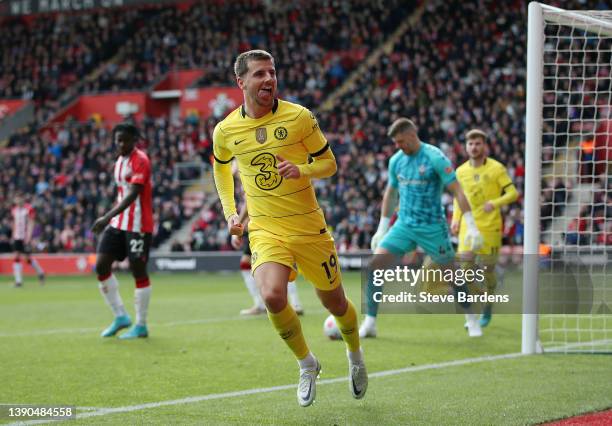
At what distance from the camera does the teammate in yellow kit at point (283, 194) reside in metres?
6.01

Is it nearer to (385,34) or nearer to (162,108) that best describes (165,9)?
(162,108)

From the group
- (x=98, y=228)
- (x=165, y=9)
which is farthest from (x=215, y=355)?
(x=165, y=9)

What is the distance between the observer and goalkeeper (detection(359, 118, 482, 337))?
31.7ft

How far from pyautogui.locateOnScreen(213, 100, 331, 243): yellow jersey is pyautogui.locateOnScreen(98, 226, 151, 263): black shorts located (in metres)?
3.94

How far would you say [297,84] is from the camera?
106 ft

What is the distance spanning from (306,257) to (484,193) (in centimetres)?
549

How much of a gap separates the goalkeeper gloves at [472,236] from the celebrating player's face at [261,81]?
399cm

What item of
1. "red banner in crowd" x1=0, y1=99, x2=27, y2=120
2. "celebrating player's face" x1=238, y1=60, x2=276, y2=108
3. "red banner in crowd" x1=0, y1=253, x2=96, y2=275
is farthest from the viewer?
"red banner in crowd" x1=0, y1=99, x2=27, y2=120

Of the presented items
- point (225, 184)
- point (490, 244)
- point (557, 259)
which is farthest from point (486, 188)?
point (225, 184)

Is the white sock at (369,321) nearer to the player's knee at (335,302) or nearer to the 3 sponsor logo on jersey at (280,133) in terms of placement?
the player's knee at (335,302)

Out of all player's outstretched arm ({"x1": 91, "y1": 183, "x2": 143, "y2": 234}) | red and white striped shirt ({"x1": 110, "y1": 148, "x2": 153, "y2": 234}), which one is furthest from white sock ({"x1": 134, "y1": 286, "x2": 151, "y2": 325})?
player's outstretched arm ({"x1": 91, "y1": 183, "x2": 143, "y2": 234})

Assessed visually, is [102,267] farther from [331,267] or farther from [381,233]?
[331,267]

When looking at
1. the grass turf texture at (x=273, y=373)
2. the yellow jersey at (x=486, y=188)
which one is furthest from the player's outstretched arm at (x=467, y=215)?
the yellow jersey at (x=486, y=188)

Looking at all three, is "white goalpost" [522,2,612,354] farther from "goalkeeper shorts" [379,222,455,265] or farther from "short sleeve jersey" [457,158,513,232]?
"goalkeeper shorts" [379,222,455,265]
